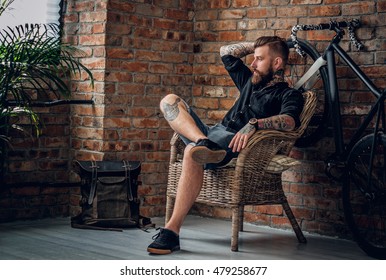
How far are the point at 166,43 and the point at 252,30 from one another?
1.93ft

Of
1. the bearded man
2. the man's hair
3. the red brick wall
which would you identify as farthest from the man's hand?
the red brick wall

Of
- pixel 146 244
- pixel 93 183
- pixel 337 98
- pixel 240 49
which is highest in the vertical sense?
pixel 240 49

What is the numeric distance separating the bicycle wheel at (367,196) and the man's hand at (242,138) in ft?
1.89

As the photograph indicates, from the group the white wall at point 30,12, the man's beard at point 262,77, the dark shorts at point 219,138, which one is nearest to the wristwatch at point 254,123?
the dark shorts at point 219,138

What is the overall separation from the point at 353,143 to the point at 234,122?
2.17 ft

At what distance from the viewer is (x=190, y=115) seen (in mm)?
4305

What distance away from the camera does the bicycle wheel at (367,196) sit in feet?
13.3

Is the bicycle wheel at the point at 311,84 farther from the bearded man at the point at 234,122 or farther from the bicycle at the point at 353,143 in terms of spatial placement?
the bearded man at the point at 234,122

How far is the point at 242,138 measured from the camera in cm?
403

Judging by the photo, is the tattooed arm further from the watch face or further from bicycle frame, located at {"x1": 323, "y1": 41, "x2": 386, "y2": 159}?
the watch face

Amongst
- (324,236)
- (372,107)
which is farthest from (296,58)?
(324,236)

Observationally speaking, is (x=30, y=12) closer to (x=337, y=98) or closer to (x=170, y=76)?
(x=170, y=76)

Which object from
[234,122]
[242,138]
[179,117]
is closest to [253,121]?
[242,138]

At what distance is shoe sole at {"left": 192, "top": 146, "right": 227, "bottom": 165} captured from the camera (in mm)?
3971
